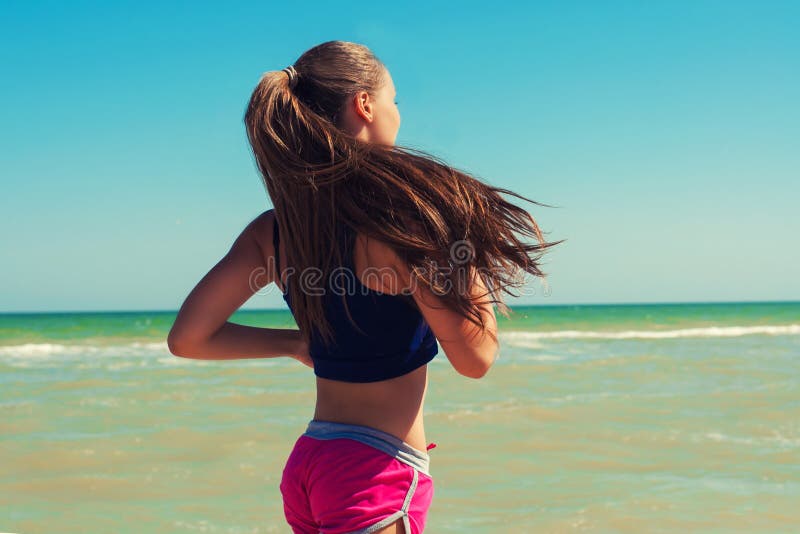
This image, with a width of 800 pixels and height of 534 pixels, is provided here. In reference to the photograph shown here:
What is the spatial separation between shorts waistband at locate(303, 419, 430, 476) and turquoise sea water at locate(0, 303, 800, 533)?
78 cm

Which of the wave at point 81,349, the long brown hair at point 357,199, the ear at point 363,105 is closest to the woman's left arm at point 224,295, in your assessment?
the long brown hair at point 357,199

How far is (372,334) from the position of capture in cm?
153

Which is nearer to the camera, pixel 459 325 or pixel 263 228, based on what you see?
pixel 459 325

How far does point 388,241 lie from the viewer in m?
1.47

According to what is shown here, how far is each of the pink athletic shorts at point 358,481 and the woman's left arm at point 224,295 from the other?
302 millimetres

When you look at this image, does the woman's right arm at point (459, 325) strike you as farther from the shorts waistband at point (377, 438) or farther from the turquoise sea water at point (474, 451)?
the turquoise sea water at point (474, 451)

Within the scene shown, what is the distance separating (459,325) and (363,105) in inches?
22.5

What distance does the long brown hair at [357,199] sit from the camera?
147 centimetres

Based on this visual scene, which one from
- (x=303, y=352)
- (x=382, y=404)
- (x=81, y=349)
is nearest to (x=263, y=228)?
(x=303, y=352)

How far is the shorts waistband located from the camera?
1556 mm

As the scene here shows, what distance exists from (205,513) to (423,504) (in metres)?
2.69

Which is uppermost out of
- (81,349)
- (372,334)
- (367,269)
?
(367,269)

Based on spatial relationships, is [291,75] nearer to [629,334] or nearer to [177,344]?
[177,344]

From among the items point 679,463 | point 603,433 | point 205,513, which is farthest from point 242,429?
point 679,463
